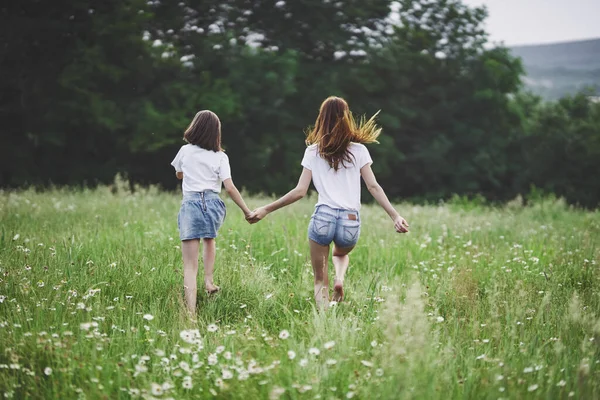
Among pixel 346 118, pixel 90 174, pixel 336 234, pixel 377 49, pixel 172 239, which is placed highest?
pixel 377 49

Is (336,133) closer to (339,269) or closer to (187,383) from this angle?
(339,269)

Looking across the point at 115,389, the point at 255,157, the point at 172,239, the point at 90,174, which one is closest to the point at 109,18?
the point at 90,174

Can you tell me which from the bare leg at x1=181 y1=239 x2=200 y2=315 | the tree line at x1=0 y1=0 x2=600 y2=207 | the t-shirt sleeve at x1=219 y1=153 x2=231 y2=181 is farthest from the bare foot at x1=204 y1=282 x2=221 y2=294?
the tree line at x1=0 y1=0 x2=600 y2=207

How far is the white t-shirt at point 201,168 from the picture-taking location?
4762 mm

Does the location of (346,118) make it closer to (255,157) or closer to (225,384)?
(225,384)

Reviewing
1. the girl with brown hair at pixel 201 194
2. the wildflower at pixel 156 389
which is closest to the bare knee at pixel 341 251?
the girl with brown hair at pixel 201 194

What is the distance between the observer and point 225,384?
288 cm

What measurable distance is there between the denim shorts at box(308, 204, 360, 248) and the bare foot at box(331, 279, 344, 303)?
1.17 feet

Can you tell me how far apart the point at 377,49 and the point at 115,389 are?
82.7ft

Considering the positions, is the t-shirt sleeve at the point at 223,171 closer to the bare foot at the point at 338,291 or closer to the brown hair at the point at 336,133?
the brown hair at the point at 336,133

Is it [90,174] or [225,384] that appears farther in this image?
[90,174]

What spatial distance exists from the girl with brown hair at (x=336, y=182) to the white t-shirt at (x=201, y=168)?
2.28ft

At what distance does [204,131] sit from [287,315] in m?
1.85

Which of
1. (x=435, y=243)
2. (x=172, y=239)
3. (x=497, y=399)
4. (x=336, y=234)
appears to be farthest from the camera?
(x=435, y=243)
